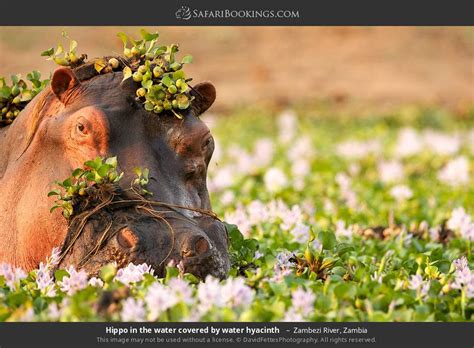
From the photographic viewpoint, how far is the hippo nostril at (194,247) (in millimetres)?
4414

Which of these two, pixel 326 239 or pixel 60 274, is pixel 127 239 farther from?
pixel 326 239

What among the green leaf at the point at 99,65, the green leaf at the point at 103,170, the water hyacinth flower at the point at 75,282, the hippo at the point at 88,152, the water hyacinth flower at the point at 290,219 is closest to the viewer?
the water hyacinth flower at the point at 75,282

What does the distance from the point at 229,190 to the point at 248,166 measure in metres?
1.16

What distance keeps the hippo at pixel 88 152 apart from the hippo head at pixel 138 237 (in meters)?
0.03

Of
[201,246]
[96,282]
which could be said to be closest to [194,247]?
[201,246]

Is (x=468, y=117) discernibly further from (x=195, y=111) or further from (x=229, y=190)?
(x=195, y=111)

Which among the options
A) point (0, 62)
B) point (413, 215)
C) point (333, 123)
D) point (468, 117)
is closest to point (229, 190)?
point (413, 215)

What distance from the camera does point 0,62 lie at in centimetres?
2097

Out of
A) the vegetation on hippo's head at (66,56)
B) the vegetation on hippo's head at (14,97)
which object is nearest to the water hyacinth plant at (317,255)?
the vegetation on hippo's head at (66,56)

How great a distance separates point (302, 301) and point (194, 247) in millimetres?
602

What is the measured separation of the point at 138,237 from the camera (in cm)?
442

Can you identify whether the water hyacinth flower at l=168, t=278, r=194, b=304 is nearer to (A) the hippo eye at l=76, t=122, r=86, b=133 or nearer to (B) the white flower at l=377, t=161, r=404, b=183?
(A) the hippo eye at l=76, t=122, r=86, b=133

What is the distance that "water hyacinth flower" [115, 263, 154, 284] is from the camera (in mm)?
4230
